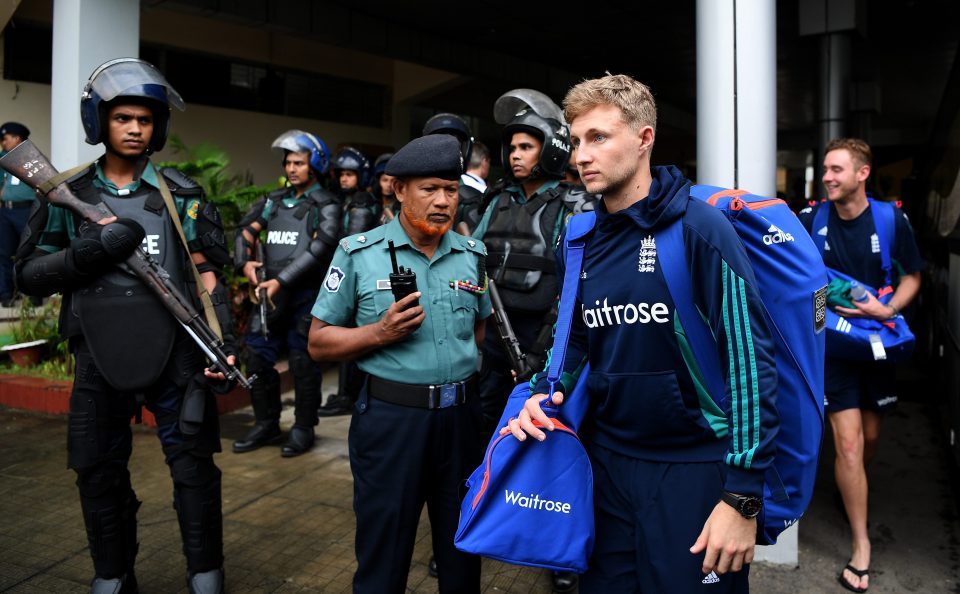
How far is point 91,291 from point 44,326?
476cm

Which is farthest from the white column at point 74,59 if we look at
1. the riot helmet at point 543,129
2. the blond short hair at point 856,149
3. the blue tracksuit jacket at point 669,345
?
the blond short hair at point 856,149

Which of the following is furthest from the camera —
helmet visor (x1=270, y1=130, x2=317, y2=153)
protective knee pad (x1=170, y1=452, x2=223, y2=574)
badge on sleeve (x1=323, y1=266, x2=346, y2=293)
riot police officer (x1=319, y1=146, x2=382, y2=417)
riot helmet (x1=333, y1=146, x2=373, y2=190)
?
riot helmet (x1=333, y1=146, x2=373, y2=190)

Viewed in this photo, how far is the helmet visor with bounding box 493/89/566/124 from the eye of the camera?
3994mm

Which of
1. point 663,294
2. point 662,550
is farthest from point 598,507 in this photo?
point 663,294

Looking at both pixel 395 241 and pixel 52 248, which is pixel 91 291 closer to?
pixel 52 248

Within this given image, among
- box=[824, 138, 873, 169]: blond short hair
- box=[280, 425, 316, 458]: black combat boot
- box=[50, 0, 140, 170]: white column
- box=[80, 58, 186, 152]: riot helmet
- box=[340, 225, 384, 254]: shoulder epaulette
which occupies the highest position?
box=[50, 0, 140, 170]: white column

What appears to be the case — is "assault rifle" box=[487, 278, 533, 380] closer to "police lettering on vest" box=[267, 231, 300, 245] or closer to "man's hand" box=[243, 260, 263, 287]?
"police lettering on vest" box=[267, 231, 300, 245]

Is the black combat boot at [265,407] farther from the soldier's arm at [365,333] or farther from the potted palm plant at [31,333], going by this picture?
the soldier's arm at [365,333]

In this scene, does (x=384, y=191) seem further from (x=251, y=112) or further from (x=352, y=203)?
(x=251, y=112)

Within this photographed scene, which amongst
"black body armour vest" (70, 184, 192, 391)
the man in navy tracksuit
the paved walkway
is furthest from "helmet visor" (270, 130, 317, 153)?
the man in navy tracksuit

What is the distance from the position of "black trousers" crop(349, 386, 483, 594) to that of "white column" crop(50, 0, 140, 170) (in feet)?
13.8

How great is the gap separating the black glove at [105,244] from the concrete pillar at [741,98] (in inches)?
105

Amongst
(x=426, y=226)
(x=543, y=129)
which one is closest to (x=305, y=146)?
(x=543, y=129)

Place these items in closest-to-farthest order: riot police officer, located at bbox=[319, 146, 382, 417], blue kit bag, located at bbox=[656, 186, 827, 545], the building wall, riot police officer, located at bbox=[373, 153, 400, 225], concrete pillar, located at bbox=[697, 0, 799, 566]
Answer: blue kit bag, located at bbox=[656, 186, 827, 545]
concrete pillar, located at bbox=[697, 0, 799, 566]
riot police officer, located at bbox=[319, 146, 382, 417]
riot police officer, located at bbox=[373, 153, 400, 225]
the building wall
